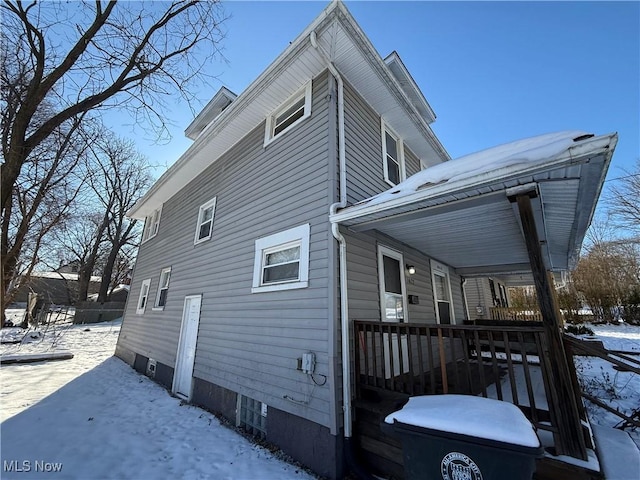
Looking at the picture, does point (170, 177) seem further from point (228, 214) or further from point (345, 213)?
point (345, 213)

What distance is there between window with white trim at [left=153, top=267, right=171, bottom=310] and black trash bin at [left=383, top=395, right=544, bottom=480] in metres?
8.33

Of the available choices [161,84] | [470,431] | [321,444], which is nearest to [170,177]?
[161,84]

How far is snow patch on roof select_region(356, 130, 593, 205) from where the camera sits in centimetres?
241

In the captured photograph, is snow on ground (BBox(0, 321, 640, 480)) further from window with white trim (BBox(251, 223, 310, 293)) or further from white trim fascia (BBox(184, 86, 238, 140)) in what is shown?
white trim fascia (BBox(184, 86, 238, 140))

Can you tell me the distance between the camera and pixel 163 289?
28.9ft

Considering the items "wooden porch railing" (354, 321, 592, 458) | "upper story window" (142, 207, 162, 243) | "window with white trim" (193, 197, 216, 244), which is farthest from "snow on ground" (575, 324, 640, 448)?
"upper story window" (142, 207, 162, 243)

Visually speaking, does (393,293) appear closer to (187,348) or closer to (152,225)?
(187,348)

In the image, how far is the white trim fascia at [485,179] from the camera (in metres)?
2.15

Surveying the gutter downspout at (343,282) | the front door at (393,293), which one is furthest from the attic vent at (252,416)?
the front door at (393,293)

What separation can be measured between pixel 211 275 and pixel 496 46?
953 cm

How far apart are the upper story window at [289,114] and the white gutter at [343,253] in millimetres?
665

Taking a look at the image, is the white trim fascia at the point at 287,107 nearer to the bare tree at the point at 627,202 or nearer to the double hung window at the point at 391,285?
the double hung window at the point at 391,285

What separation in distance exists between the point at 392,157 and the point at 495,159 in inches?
149

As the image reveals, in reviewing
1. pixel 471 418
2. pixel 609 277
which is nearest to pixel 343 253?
pixel 471 418
